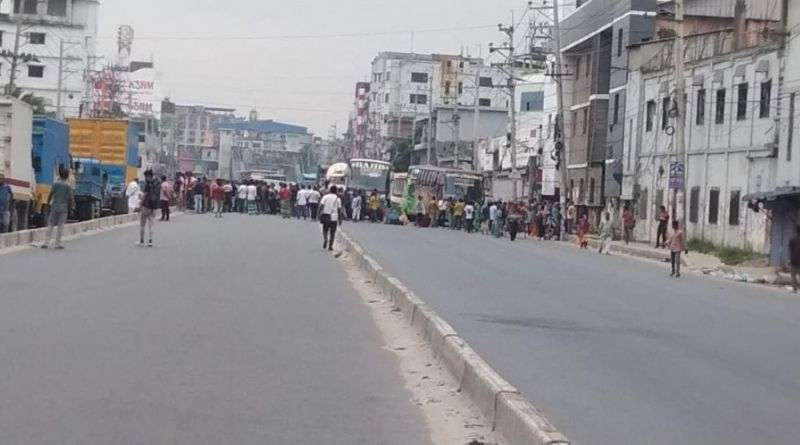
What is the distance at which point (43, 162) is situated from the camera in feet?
109

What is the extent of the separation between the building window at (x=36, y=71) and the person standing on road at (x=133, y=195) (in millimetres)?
59282

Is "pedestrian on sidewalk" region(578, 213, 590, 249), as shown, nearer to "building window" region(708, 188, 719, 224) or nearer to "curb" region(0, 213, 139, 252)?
"building window" region(708, 188, 719, 224)

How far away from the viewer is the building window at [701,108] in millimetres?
46188

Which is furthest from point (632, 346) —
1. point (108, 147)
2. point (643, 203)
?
point (643, 203)

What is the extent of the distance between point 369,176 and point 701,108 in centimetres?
3067

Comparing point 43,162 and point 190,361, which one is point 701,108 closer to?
point 43,162

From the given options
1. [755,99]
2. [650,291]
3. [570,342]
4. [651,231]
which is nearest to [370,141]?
[651,231]

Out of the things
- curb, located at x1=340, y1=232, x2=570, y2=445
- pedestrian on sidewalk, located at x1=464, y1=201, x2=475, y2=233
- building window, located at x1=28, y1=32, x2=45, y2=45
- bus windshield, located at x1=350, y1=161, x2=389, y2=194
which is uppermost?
A: building window, located at x1=28, y1=32, x2=45, y2=45

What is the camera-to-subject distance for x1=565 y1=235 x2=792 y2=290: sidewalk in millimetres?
31797

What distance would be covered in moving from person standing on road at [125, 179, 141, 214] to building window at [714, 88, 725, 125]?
2065 cm

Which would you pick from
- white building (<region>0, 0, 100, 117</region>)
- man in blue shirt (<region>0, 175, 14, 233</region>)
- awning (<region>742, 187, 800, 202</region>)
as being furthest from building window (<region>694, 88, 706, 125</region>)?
white building (<region>0, 0, 100, 117</region>)

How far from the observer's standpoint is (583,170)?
66812 mm

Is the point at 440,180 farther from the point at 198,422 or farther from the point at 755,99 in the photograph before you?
the point at 198,422

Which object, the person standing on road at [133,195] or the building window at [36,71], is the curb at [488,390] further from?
the building window at [36,71]
